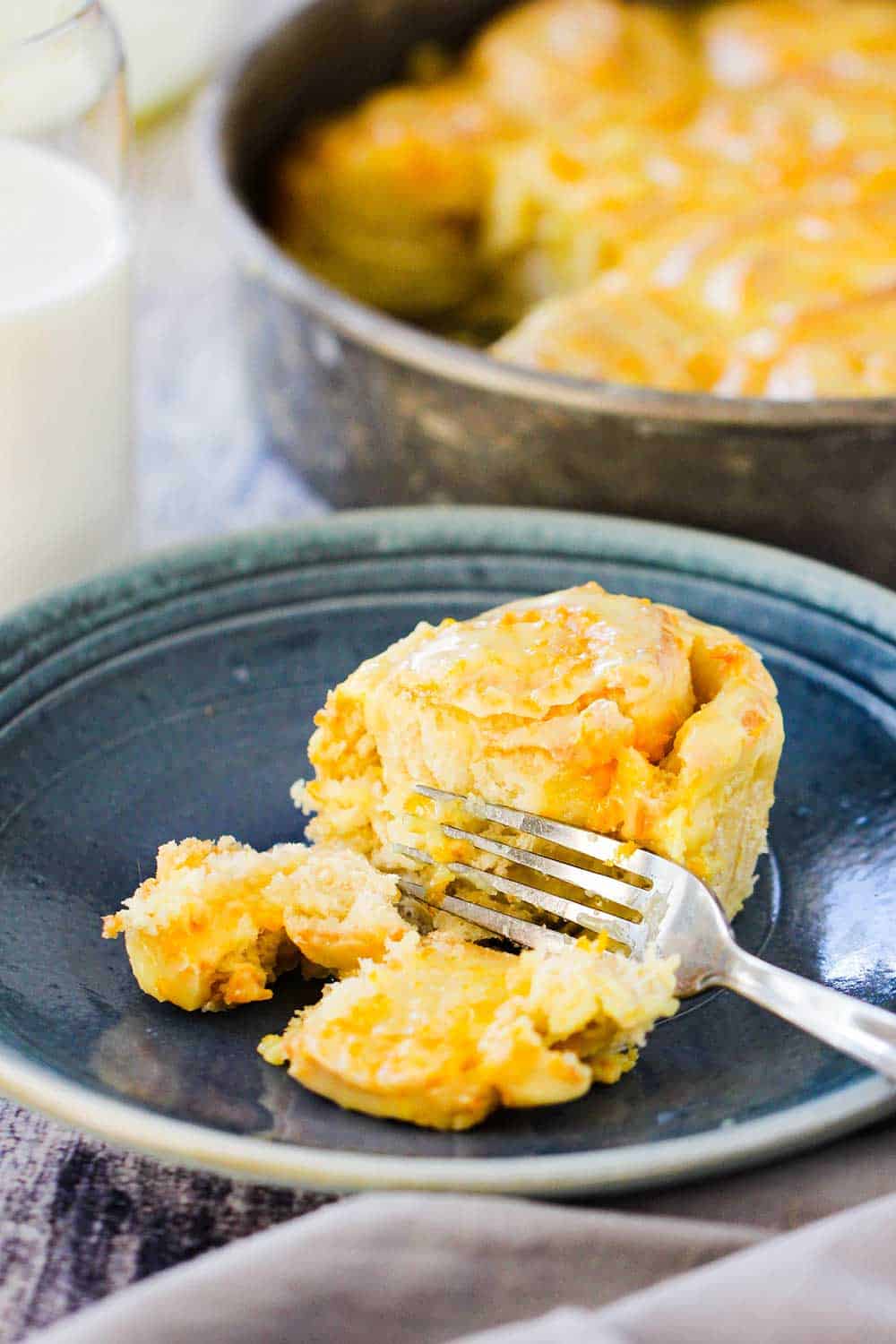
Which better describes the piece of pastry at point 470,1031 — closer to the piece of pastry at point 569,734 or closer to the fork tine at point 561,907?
the fork tine at point 561,907

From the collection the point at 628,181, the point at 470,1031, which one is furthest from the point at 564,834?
the point at 628,181

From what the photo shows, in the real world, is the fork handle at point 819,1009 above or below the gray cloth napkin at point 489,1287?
below

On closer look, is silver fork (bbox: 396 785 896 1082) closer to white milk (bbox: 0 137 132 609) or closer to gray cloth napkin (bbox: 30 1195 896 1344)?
gray cloth napkin (bbox: 30 1195 896 1344)

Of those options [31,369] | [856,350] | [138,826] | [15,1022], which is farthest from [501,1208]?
[856,350]

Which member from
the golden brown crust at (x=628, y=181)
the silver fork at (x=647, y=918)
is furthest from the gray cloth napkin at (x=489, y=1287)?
the golden brown crust at (x=628, y=181)

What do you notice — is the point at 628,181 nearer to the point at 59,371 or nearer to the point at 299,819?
the point at 59,371

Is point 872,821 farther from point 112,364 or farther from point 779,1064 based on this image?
point 112,364
